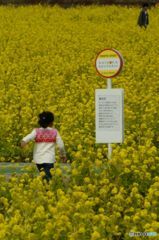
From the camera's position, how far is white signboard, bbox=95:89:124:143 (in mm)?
12516

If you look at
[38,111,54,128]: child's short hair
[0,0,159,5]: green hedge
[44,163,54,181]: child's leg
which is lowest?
[44,163,54,181]: child's leg

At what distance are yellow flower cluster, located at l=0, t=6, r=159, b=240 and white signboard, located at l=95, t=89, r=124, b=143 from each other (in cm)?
29

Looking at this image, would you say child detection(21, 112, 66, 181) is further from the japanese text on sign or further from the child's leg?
the japanese text on sign

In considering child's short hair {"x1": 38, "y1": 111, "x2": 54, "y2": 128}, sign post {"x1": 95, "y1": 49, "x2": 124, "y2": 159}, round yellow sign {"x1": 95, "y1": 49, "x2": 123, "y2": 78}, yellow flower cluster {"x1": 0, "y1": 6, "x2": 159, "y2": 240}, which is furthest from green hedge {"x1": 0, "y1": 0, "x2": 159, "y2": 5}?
child's short hair {"x1": 38, "y1": 111, "x2": 54, "y2": 128}

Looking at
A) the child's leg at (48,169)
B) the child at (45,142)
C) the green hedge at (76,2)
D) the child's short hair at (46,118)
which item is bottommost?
the child's leg at (48,169)

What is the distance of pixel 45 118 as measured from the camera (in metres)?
11.3

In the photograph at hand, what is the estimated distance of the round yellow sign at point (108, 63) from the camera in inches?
518

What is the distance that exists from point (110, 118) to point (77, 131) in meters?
2.20

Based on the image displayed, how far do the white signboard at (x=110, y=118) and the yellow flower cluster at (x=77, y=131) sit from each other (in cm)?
29

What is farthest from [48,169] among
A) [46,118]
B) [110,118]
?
[110,118]

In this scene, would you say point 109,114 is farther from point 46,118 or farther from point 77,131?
point 77,131

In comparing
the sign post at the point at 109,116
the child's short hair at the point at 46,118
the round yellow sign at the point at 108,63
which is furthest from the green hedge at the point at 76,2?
the child's short hair at the point at 46,118

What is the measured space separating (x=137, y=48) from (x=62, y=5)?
19378 millimetres

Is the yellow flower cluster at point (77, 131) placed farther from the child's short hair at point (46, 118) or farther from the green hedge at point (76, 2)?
the green hedge at point (76, 2)
